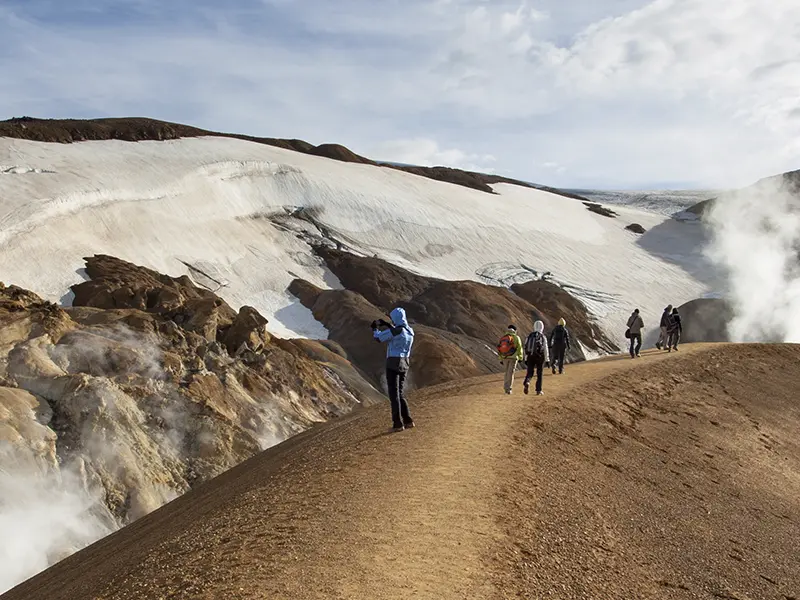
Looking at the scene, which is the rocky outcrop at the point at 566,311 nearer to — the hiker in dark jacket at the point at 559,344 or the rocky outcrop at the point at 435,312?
the rocky outcrop at the point at 435,312

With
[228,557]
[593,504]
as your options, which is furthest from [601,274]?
[228,557]

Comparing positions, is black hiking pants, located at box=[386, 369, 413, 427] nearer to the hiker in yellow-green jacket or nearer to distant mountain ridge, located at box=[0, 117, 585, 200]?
the hiker in yellow-green jacket

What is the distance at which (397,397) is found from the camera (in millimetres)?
11219

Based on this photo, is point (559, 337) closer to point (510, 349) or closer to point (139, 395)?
point (510, 349)

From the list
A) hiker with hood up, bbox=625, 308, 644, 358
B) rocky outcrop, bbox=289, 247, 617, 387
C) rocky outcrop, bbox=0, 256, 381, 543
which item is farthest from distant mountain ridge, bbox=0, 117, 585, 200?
hiker with hood up, bbox=625, 308, 644, 358

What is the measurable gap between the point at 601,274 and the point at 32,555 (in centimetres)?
4650

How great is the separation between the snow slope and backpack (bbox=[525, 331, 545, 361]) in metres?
19.9

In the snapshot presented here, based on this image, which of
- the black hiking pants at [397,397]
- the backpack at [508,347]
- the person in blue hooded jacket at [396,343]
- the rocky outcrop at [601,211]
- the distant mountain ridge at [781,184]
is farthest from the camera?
the rocky outcrop at [601,211]

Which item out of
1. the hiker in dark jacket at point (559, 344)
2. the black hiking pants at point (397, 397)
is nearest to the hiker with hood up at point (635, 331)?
the hiker in dark jacket at point (559, 344)

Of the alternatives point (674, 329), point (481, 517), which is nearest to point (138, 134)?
point (674, 329)

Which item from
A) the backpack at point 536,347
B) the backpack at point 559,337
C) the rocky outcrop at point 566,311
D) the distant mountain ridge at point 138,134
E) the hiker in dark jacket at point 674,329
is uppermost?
the distant mountain ridge at point 138,134

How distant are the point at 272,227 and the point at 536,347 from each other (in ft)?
113

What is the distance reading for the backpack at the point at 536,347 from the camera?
14875 millimetres

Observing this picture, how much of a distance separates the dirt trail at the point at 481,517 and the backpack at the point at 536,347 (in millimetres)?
815
